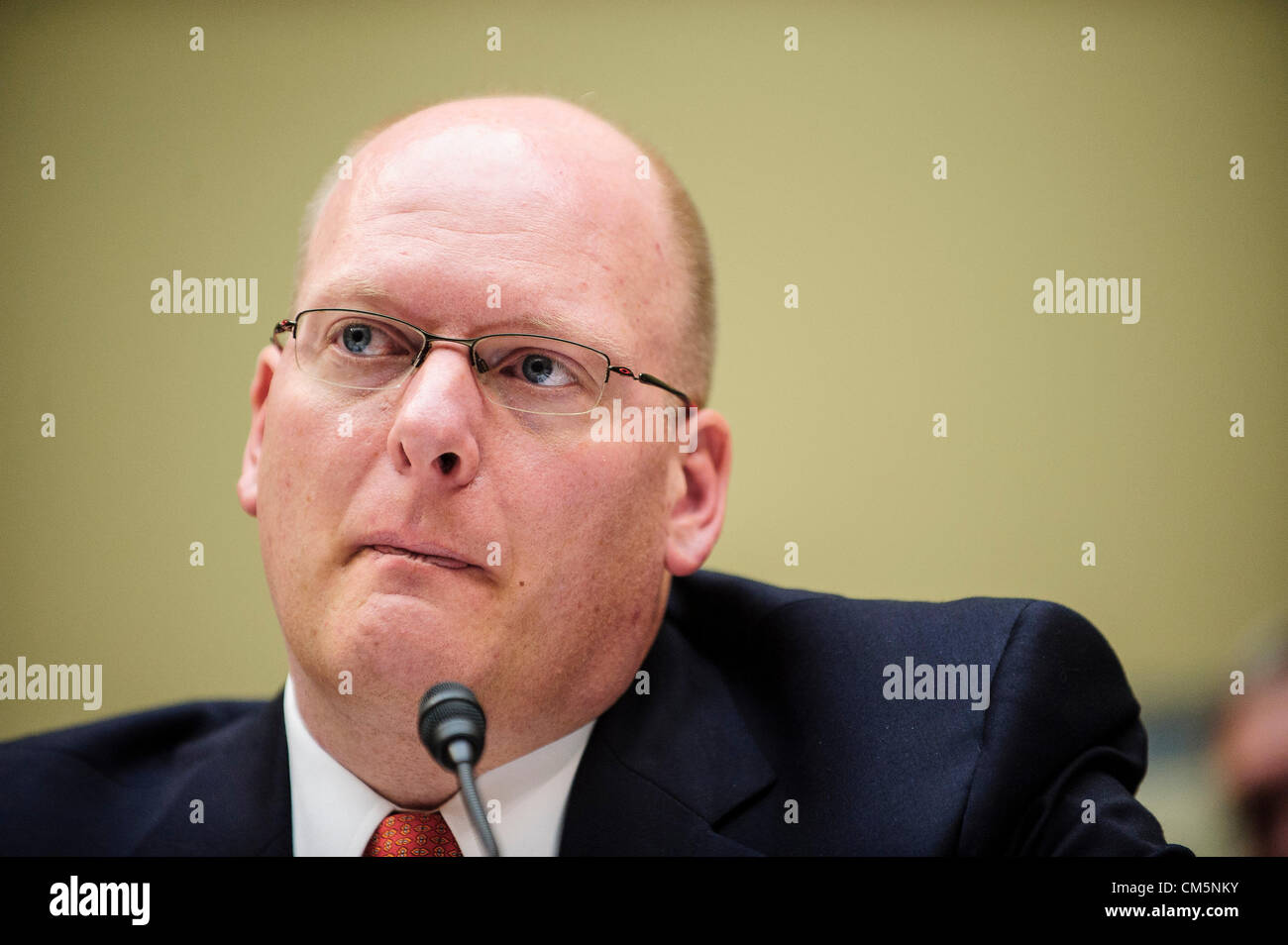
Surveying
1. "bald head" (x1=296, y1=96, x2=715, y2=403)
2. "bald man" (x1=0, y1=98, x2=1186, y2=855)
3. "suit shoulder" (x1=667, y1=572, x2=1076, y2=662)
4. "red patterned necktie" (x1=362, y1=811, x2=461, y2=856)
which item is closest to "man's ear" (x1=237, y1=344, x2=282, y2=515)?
"bald man" (x1=0, y1=98, x2=1186, y2=855)

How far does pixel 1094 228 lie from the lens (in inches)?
81.7

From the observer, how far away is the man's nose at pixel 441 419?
1518 mm

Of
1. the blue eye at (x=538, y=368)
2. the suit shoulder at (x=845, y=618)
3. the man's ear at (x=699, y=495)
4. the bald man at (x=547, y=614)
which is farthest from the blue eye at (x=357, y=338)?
the suit shoulder at (x=845, y=618)

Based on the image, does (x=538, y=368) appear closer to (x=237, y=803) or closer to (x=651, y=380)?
(x=651, y=380)

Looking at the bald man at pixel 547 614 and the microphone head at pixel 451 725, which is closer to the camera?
the microphone head at pixel 451 725

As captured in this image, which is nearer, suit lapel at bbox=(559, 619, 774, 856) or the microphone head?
the microphone head

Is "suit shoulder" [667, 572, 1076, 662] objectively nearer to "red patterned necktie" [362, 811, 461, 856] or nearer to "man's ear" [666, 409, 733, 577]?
"man's ear" [666, 409, 733, 577]

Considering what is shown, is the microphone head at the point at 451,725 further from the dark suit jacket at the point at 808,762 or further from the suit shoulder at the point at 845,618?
the suit shoulder at the point at 845,618

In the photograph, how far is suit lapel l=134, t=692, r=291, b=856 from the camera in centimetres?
174

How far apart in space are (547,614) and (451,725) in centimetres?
33

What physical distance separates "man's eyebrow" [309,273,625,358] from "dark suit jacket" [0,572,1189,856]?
21.5 inches

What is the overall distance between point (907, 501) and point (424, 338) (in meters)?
0.97

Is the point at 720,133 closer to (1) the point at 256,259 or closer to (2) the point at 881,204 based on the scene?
(2) the point at 881,204

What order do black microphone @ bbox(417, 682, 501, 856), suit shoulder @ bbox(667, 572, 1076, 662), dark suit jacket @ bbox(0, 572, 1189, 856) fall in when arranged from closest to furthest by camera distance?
1. black microphone @ bbox(417, 682, 501, 856)
2. dark suit jacket @ bbox(0, 572, 1189, 856)
3. suit shoulder @ bbox(667, 572, 1076, 662)
